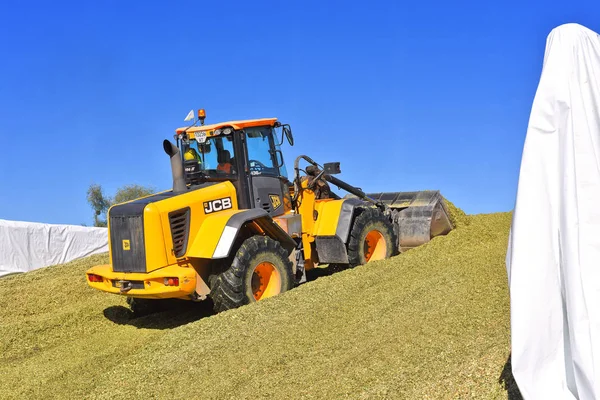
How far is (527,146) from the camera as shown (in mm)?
3418

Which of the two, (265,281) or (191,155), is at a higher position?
(191,155)

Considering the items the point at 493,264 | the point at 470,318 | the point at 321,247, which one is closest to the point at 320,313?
the point at 470,318

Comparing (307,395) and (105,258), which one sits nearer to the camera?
(307,395)

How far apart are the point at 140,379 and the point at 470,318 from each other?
2959 mm

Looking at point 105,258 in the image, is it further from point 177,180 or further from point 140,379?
point 140,379

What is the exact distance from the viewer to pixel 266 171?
8938 millimetres

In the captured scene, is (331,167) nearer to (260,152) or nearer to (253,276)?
(260,152)

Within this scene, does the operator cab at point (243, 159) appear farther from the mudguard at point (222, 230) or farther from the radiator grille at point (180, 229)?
the radiator grille at point (180, 229)

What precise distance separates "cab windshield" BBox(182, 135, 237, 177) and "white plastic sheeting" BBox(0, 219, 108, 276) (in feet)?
31.3

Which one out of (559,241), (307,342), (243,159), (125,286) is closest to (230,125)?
(243,159)

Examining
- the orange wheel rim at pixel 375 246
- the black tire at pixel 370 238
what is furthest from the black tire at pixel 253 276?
the orange wheel rim at pixel 375 246

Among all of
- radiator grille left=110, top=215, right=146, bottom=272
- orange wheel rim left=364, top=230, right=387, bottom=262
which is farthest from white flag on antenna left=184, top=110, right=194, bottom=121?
orange wheel rim left=364, top=230, right=387, bottom=262

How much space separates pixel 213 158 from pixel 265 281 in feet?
6.03

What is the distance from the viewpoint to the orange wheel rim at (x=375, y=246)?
33.8 feet
